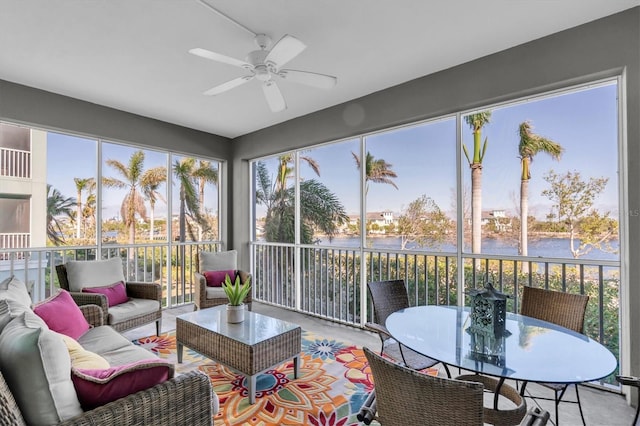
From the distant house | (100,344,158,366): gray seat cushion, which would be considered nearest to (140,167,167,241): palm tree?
(100,344,158,366): gray seat cushion

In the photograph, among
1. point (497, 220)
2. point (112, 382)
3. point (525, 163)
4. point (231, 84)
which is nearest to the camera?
point (112, 382)

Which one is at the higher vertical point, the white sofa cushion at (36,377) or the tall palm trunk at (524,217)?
the tall palm trunk at (524,217)

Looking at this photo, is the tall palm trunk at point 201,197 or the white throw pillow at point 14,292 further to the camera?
the tall palm trunk at point 201,197

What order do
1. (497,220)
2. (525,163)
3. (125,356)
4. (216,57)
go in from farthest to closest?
(497,220) < (525,163) < (216,57) < (125,356)

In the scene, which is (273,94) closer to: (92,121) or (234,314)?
(234,314)

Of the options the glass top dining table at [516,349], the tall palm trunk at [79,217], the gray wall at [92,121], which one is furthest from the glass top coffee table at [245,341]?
the gray wall at [92,121]

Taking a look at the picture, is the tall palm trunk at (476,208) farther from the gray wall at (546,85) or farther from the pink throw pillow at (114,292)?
the pink throw pillow at (114,292)

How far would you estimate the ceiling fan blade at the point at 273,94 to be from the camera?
2.57m

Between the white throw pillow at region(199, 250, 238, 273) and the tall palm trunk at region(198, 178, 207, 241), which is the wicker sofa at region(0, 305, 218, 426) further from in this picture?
the tall palm trunk at region(198, 178, 207, 241)

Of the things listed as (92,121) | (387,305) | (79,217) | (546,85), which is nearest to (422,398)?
(387,305)

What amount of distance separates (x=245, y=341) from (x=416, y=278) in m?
2.15

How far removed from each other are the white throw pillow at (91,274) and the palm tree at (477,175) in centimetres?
382

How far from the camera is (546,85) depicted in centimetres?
261

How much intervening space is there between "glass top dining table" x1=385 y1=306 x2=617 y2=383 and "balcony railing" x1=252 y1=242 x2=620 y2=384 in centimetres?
50
